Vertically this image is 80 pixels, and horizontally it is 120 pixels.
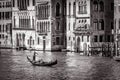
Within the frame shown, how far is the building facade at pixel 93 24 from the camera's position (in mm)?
95188

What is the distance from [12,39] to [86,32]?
23.2 m

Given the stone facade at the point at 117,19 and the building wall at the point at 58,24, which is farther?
the building wall at the point at 58,24

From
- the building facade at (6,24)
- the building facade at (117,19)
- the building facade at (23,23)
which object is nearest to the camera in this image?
the building facade at (117,19)

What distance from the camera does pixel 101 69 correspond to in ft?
212

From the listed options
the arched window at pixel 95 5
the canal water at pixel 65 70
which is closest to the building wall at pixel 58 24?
the arched window at pixel 95 5

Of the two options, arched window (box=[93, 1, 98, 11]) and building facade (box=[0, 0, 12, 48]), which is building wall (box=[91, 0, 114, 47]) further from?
building facade (box=[0, 0, 12, 48])

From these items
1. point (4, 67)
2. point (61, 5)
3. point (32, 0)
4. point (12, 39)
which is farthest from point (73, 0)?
point (4, 67)

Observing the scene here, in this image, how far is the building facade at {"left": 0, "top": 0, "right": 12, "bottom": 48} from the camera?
115550 mm

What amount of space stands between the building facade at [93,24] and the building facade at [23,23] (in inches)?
528

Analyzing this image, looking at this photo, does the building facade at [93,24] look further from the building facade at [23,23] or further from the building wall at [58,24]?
the building facade at [23,23]

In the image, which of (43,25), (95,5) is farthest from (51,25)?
(95,5)

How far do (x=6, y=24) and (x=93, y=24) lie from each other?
28099 mm

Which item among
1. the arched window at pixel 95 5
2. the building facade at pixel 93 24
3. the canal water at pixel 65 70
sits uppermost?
A: the arched window at pixel 95 5

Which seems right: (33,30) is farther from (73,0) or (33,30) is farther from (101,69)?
(101,69)
